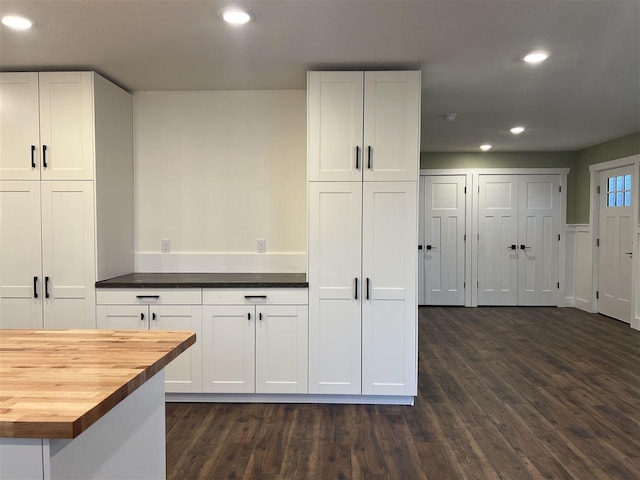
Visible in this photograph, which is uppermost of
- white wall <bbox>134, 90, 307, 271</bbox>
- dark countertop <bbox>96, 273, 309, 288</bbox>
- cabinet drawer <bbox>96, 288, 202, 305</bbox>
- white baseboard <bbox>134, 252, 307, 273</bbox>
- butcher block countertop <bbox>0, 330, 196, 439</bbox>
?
white wall <bbox>134, 90, 307, 271</bbox>

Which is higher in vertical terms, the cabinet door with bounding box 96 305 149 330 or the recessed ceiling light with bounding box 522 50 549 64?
the recessed ceiling light with bounding box 522 50 549 64

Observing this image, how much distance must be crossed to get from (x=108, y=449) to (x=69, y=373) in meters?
0.26

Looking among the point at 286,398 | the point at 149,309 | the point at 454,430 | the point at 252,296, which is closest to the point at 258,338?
the point at 252,296

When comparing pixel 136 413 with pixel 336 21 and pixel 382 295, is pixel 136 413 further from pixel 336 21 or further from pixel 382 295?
pixel 336 21

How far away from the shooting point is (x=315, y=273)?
2941 millimetres

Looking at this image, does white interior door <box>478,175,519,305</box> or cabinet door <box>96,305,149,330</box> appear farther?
white interior door <box>478,175,519,305</box>

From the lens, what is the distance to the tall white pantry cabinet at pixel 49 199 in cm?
293

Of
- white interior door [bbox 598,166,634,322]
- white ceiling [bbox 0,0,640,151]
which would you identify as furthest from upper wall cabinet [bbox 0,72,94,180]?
white interior door [bbox 598,166,634,322]

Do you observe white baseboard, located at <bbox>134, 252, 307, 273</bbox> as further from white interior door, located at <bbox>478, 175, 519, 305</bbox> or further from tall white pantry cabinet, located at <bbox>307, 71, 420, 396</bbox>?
white interior door, located at <bbox>478, 175, 519, 305</bbox>

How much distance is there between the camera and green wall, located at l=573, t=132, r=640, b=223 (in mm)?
5188

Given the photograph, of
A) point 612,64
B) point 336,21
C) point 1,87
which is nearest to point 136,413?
point 336,21

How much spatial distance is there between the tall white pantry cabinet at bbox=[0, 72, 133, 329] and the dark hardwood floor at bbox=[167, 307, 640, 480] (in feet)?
3.90

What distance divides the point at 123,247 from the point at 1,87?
140 centimetres

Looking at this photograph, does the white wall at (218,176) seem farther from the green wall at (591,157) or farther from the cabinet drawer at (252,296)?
the green wall at (591,157)
